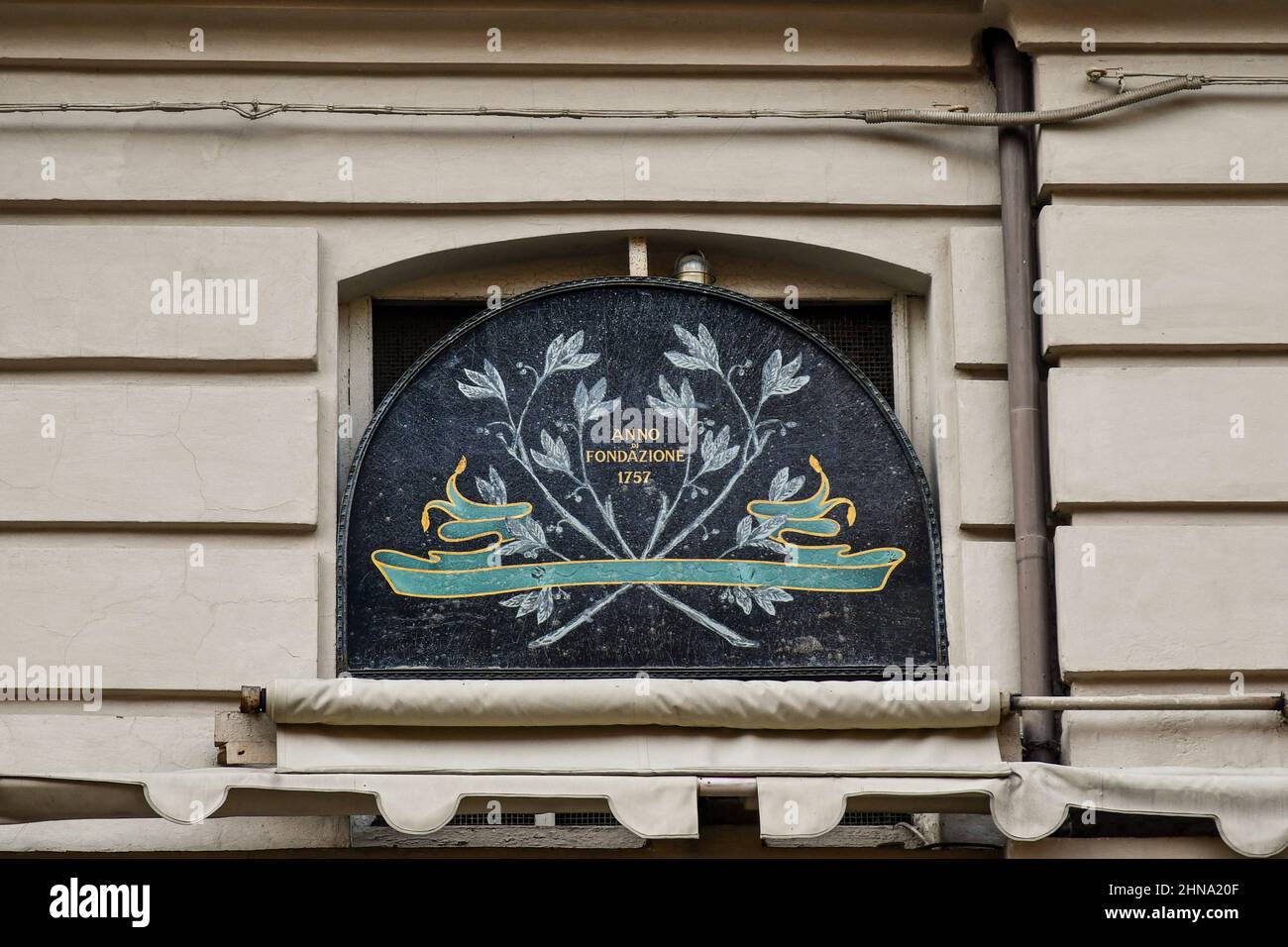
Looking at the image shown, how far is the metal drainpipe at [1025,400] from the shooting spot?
28.6 ft

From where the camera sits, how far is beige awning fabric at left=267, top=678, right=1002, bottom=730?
317 inches

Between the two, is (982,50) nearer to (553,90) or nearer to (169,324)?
(553,90)

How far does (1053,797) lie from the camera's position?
25.8 ft

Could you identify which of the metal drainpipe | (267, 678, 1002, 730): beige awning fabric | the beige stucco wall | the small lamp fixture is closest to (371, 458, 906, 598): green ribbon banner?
the beige stucco wall

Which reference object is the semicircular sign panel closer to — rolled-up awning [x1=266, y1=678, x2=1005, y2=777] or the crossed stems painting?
the crossed stems painting

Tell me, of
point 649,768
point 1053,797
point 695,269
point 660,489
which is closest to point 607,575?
Result: point 660,489

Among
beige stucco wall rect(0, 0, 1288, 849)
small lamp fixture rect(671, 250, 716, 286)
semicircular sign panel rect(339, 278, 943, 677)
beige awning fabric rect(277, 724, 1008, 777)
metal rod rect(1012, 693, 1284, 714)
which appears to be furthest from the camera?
small lamp fixture rect(671, 250, 716, 286)

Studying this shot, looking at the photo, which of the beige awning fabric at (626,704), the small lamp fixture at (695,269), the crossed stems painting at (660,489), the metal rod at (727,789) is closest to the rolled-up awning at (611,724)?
the beige awning fabric at (626,704)

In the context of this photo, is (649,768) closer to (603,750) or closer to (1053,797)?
(603,750)

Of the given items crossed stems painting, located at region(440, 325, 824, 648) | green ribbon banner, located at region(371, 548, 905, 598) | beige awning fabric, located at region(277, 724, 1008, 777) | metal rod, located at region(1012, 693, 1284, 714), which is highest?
crossed stems painting, located at region(440, 325, 824, 648)

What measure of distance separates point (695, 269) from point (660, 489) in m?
1.13

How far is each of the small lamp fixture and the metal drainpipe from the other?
1359 millimetres

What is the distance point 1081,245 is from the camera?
9.17 meters
